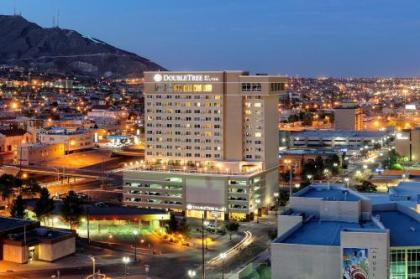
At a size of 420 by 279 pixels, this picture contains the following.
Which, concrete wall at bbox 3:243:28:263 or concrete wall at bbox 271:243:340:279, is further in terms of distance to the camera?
concrete wall at bbox 3:243:28:263

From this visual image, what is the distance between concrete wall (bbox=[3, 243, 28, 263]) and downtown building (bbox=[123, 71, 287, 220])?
11517 mm

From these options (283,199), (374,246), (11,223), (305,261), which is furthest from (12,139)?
(374,246)

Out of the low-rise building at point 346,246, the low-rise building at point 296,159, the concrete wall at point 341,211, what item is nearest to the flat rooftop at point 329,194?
the concrete wall at point 341,211

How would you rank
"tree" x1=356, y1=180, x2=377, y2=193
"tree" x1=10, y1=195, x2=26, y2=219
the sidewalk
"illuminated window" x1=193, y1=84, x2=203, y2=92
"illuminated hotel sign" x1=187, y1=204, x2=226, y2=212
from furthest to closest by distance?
1. "tree" x1=356, y1=180, x2=377, y2=193
2. "illuminated window" x1=193, y1=84, x2=203, y2=92
3. "illuminated hotel sign" x1=187, y1=204, x2=226, y2=212
4. "tree" x1=10, y1=195, x2=26, y2=219
5. the sidewalk

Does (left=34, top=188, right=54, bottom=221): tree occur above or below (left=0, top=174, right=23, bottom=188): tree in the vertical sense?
below

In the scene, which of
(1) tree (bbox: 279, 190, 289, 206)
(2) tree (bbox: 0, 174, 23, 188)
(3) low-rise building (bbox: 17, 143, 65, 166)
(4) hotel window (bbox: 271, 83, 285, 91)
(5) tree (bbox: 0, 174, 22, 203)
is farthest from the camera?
(3) low-rise building (bbox: 17, 143, 65, 166)

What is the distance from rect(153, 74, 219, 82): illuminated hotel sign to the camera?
121 ft

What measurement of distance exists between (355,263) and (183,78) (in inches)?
855

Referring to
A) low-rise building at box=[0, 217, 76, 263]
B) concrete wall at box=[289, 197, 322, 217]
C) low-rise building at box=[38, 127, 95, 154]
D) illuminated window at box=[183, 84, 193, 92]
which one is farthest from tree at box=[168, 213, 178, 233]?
low-rise building at box=[38, 127, 95, 154]

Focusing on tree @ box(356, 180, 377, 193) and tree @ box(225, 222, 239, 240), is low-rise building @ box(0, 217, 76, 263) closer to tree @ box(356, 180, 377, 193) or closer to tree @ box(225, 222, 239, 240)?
tree @ box(225, 222, 239, 240)

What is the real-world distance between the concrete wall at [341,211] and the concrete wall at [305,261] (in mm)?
3806

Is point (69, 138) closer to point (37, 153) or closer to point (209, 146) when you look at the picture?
point (37, 153)

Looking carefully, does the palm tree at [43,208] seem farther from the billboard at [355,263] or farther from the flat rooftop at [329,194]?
the billboard at [355,263]

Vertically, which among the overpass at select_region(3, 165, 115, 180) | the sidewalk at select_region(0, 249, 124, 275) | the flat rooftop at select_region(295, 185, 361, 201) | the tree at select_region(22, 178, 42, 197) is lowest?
the sidewalk at select_region(0, 249, 124, 275)
